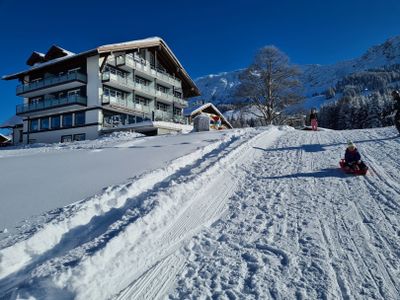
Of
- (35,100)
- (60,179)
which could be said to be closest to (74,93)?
(35,100)

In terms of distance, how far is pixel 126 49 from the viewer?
28609 mm

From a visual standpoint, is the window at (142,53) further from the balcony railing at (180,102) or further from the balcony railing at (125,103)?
the balcony railing at (180,102)

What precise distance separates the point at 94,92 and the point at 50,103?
538 centimetres

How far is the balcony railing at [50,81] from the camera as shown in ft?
89.2

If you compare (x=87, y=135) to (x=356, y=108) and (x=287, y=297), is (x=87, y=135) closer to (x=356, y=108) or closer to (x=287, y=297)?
(x=287, y=297)

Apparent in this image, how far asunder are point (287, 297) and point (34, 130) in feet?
116

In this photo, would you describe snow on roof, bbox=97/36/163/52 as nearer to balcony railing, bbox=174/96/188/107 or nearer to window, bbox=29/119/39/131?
balcony railing, bbox=174/96/188/107

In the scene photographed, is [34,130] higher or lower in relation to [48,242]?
higher

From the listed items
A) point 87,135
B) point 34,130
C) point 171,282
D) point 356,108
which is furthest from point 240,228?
point 356,108

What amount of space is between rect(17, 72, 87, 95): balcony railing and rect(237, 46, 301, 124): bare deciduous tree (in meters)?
15.9

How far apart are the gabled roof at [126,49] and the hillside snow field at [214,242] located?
2405 centimetres

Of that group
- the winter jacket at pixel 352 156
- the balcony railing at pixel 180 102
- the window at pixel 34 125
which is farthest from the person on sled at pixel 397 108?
the window at pixel 34 125

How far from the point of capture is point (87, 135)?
28.0 metres

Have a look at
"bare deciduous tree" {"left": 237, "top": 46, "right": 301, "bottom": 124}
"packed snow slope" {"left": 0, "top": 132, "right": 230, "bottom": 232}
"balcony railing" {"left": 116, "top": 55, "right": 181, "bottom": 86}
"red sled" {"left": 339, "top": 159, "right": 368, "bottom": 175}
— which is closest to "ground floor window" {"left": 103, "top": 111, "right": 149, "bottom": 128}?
"balcony railing" {"left": 116, "top": 55, "right": 181, "bottom": 86}
